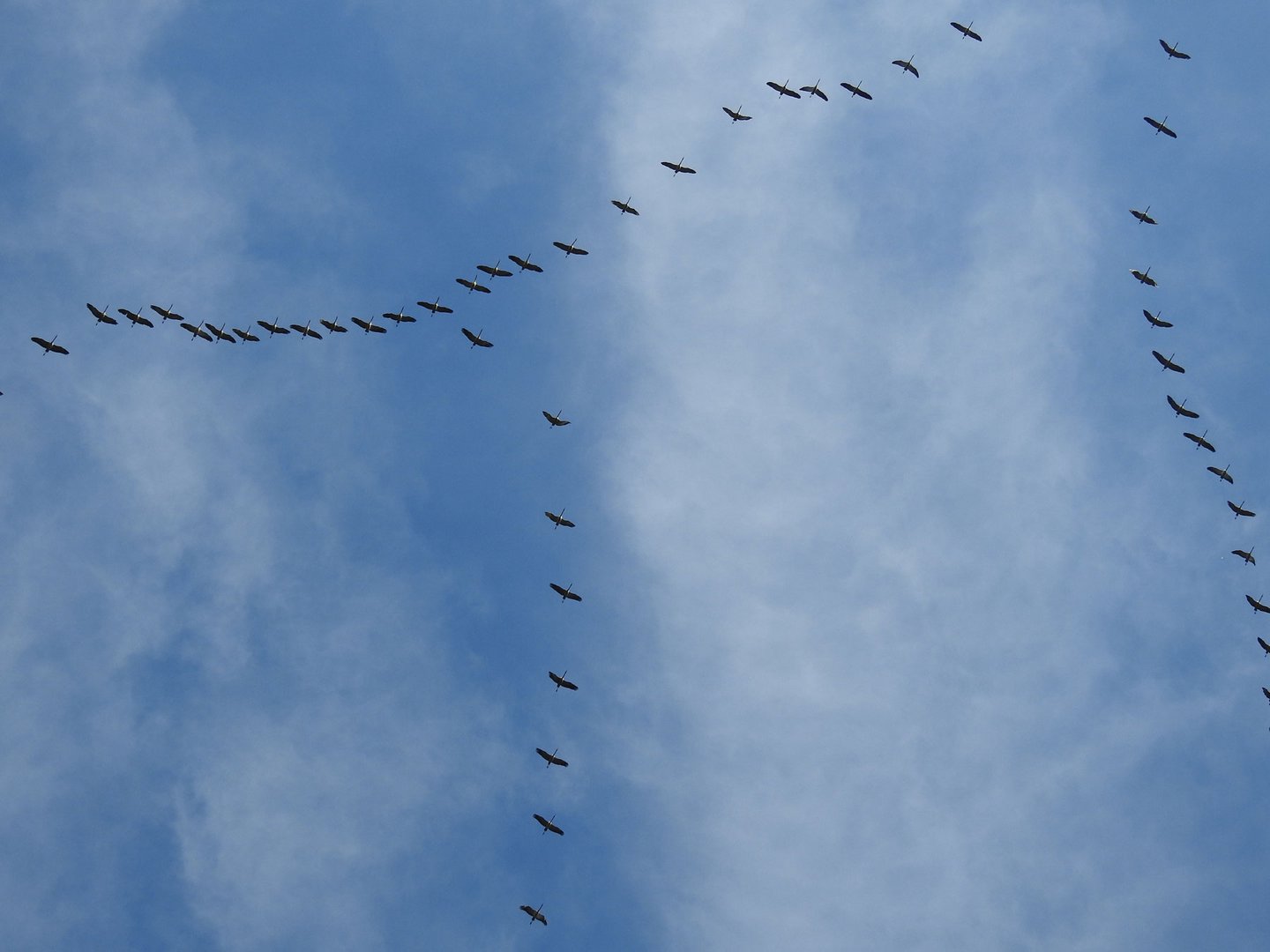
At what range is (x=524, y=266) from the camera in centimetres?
19912

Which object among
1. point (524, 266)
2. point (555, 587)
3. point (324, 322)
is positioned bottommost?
point (555, 587)

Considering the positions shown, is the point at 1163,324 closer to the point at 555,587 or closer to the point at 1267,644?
the point at 1267,644

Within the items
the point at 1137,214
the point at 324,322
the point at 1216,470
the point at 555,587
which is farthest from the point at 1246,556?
the point at 324,322

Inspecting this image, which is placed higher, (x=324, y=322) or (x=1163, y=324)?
(x=1163, y=324)

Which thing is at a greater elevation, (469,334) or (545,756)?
(469,334)

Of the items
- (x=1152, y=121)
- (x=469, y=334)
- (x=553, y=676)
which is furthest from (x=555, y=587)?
(x=1152, y=121)

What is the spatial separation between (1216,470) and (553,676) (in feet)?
280

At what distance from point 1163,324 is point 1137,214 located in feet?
49.2

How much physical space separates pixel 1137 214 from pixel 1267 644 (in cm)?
5571

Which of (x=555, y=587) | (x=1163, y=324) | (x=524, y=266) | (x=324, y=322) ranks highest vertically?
(x=1163, y=324)

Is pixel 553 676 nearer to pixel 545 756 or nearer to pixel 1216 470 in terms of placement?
pixel 545 756

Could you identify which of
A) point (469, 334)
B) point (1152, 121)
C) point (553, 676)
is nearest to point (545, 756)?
point (553, 676)

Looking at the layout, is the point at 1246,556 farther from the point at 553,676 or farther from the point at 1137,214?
the point at 553,676

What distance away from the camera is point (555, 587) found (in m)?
200
